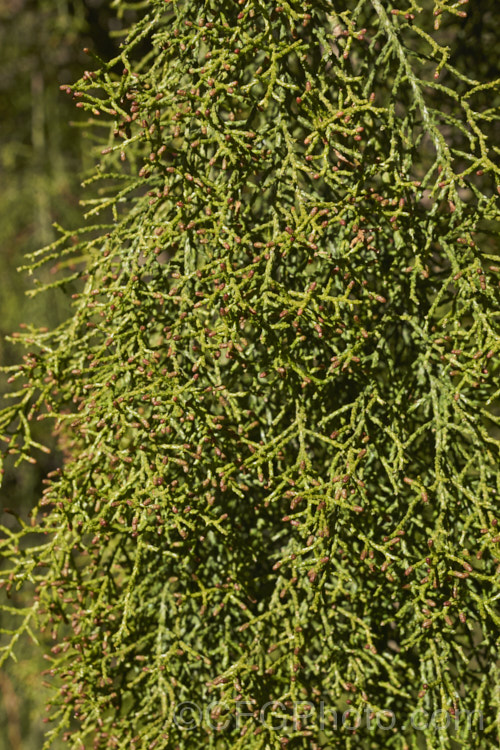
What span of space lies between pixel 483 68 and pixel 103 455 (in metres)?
1.42

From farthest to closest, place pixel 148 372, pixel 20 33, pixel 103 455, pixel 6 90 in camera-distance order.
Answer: pixel 6 90 < pixel 20 33 < pixel 103 455 < pixel 148 372

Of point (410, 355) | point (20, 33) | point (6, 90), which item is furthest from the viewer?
point (6, 90)

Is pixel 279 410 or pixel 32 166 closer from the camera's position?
pixel 279 410

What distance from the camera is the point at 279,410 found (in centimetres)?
142

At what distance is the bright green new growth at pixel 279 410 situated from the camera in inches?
48.2

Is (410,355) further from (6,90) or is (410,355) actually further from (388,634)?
(6,90)

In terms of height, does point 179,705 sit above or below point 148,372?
below

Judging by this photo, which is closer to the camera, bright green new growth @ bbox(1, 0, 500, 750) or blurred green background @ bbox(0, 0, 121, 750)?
bright green new growth @ bbox(1, 0, 500, 750)

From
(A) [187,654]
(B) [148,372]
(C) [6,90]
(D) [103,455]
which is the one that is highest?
(C) [6,90]

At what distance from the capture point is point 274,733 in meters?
1.27

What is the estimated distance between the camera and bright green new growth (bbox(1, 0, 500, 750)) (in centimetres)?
122

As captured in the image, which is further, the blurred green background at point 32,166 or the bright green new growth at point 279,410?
the blurred green background at point 32,166

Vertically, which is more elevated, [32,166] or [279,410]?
[32,166]

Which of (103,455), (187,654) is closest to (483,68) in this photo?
(103,455)
